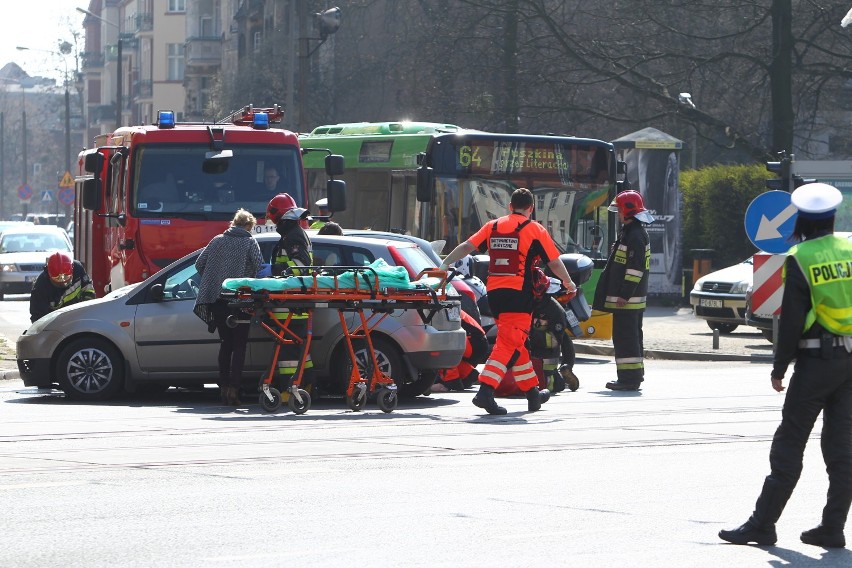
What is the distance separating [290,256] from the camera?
1389 centimetres

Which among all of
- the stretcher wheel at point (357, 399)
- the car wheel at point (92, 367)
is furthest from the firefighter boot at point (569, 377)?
the car wheel at point (92, 367)

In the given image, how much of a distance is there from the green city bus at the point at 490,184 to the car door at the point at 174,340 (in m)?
7.07

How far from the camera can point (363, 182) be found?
77.5ft

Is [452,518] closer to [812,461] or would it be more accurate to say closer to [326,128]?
[812,461]

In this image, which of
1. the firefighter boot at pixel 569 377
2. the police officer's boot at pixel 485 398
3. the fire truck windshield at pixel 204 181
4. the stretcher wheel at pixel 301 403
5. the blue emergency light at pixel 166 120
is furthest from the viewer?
the blue emergency light at pixel 166 120

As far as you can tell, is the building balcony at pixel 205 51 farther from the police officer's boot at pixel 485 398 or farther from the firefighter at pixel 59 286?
the police officer's boot at pixel 485 398

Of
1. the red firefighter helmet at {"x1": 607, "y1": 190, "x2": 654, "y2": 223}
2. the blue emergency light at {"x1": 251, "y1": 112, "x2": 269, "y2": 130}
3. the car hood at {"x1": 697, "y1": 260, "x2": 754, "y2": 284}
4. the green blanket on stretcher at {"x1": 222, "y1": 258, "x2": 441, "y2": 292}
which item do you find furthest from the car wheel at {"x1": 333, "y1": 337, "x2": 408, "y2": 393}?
the car hood at {"x1": 697, "y1": 260, "x2": 754, "y2": 284}

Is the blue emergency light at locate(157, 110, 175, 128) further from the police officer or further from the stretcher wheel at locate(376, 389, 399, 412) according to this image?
the police officer

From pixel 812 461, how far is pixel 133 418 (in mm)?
5366

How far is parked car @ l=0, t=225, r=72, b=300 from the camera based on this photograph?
3784 cm

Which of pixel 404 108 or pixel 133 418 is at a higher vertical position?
pixel 404 108

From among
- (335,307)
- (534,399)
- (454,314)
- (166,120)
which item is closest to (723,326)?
(166,120)

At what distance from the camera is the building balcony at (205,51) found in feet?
275

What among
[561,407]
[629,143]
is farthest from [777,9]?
[561,407]
